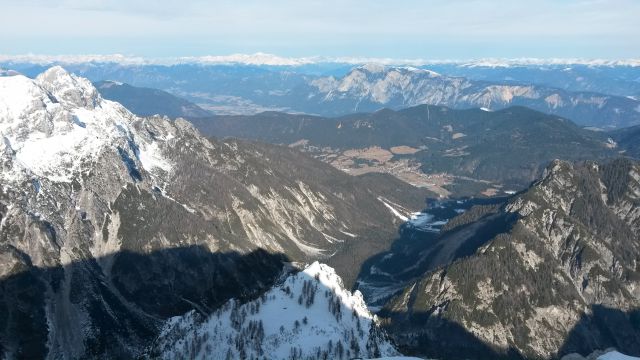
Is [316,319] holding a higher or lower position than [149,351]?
higher

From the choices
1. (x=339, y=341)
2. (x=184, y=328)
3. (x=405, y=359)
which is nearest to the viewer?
(x=405, y=359)

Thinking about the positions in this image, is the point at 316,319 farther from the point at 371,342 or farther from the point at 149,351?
the point at 149,351

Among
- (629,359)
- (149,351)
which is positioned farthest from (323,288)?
(629,359)

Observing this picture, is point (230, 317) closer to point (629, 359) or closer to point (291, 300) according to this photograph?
point (291, 300)

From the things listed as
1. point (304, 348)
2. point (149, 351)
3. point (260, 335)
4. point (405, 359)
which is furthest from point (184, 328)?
point (405, 359)

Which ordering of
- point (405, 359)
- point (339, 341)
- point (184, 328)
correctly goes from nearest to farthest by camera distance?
point (405, 359), point (339, 341), point (184, 328)

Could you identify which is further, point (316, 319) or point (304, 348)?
point (316, 319)
